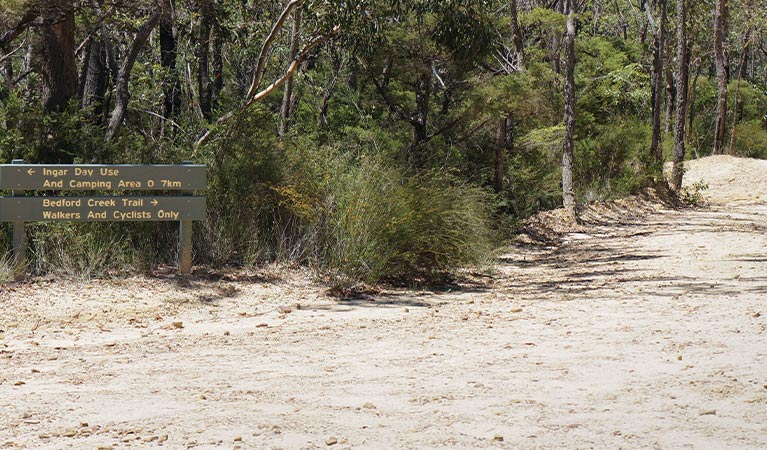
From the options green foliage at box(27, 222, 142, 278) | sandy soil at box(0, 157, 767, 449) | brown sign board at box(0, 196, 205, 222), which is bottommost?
sandy soil at box(0, 157, 767, 449)

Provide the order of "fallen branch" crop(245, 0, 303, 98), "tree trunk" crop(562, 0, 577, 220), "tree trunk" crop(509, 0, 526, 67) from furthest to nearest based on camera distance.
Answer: "tree trunk" crop(562, 0, 577, 220)
"tree trunk" crop(509, 0, 526, 67)
"fallen branch" crop(245, 0, 303, 98)

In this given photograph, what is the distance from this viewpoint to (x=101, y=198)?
1093 centimetres

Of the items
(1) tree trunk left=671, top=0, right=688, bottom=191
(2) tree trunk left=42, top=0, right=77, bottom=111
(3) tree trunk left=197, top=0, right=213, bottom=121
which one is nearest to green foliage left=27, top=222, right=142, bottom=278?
(2) tree trunk left=42, top=0, right=77, bottom=111

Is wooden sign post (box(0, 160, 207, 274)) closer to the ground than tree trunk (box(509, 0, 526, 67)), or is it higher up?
closer to the ground

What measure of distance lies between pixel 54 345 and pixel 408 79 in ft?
43.1

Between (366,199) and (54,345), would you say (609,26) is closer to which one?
(366,199)

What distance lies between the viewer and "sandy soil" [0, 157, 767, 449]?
18.0ft

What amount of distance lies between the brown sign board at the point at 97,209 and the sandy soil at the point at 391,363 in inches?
27.9

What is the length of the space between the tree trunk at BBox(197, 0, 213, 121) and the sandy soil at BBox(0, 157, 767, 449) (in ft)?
27.3

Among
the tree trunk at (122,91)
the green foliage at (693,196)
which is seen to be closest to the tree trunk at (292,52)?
the tree trunk at (122,91)

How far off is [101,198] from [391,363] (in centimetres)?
482

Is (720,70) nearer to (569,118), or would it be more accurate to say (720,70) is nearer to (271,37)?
(569,118)

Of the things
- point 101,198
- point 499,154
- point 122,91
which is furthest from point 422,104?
point 101,198

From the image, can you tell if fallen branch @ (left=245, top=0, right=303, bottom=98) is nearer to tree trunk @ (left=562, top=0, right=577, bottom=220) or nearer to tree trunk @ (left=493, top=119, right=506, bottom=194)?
tree trunk @ (left=493, top=119, right=506, bottom=194)
